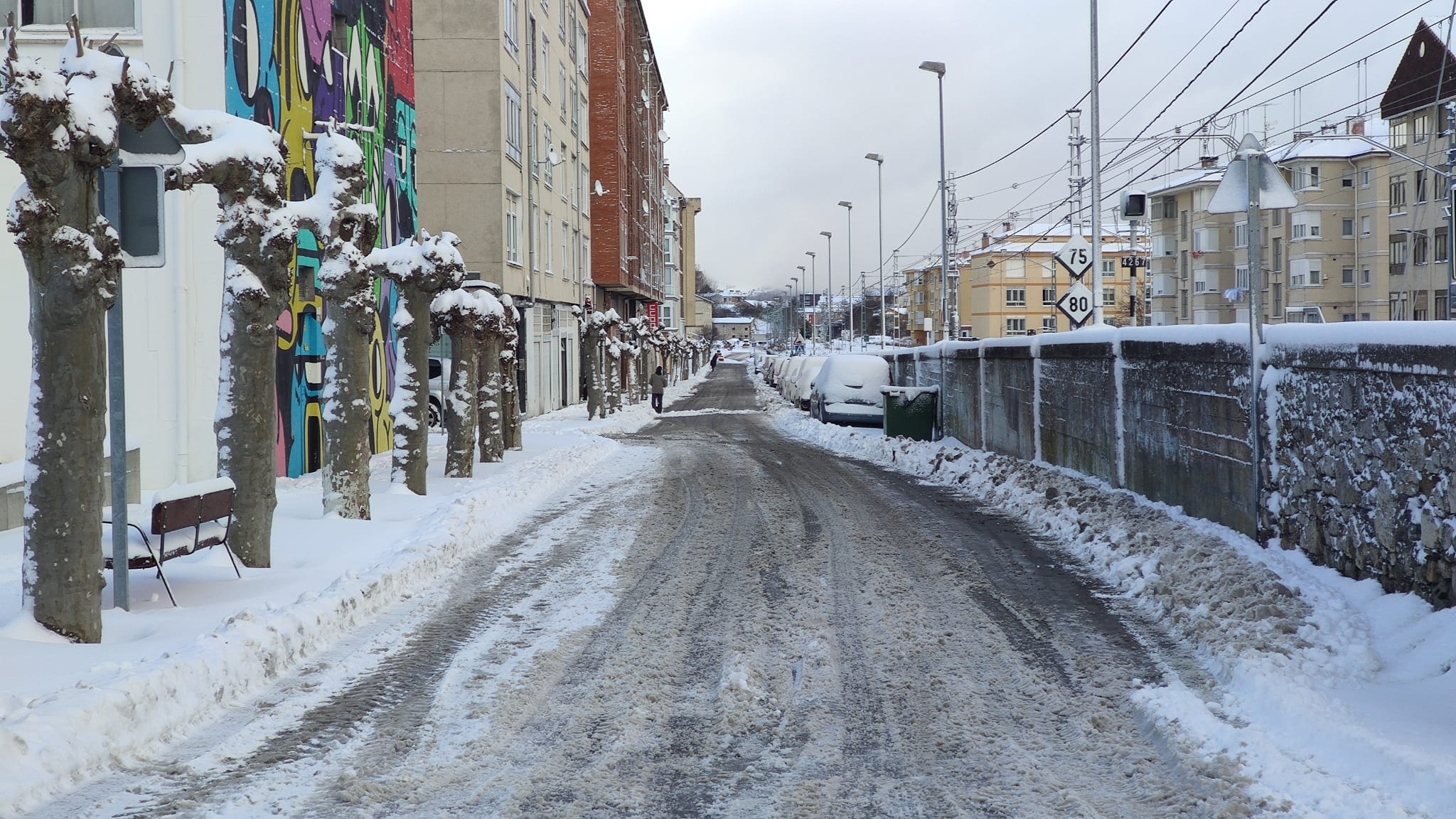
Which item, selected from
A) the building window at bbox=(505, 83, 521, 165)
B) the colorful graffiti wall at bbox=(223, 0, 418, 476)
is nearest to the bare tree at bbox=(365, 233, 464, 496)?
the colorful graffiti wall at bbox=(223, 0, 418, 476)

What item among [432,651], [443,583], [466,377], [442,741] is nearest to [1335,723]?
[442,741]

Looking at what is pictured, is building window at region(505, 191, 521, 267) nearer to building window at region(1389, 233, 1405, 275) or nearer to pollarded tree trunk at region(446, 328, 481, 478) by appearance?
pollarded tree trunk at region(446, 328, 481, 478)

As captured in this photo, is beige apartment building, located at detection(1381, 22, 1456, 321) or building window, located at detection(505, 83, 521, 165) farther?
beige apartment building, located at detection(1381, 22, 1456, 321)

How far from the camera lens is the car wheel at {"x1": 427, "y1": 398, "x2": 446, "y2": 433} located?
91.8 ft

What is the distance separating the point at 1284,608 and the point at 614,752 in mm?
Result: 4164

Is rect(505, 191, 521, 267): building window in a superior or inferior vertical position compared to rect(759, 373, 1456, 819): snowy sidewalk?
superior

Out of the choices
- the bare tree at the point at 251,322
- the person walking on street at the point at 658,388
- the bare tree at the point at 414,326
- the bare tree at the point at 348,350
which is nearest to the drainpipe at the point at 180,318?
the bare tree at the point at 414,326

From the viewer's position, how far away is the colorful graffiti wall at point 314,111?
1664 cm

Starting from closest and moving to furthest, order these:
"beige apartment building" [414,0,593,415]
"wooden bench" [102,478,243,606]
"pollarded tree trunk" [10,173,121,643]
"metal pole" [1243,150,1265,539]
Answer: "pollarded tree trunk" [10,173,121,643], "wooden bench" [102,478,243,606], "metal pole" [1243,150,1265,539], "beige apartment building" [414,0,593,415]

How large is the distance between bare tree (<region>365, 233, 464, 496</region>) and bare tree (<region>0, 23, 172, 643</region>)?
22.7 feet

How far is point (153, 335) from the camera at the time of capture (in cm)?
1508

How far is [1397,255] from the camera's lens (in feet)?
200

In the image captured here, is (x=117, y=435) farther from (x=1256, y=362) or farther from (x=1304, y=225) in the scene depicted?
(x=1304, y=225)

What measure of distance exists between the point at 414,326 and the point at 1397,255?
195 ft
